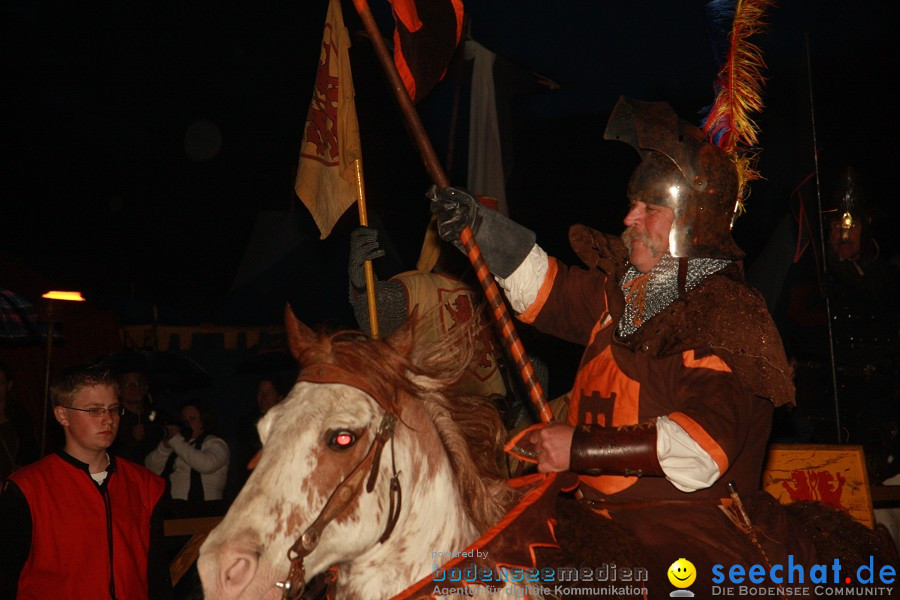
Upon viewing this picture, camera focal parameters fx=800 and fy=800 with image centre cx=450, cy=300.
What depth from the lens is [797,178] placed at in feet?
24.1

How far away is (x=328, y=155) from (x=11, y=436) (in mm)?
4313

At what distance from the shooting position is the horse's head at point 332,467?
84.7 inches

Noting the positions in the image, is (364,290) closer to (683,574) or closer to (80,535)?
(80,535)

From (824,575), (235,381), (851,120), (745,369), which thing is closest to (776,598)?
(824,575)

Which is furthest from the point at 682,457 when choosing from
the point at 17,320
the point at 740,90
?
the point at 17,320

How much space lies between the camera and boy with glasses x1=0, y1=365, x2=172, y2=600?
3895mm

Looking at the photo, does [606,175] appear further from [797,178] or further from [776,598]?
[776,598]

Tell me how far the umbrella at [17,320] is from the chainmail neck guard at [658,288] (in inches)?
239

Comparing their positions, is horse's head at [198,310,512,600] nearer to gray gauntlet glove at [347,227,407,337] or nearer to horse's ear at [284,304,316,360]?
horse's ear at [284,304,316,360]

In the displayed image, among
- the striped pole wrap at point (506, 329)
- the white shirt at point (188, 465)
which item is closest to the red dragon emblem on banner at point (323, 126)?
the striped pole wrap at point (506, 329)

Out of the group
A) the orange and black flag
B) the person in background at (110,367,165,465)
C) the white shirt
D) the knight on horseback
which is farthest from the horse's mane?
the person in background at (110,367,165,465)

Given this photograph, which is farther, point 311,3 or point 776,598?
point 311,3

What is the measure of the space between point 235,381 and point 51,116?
18.2 feet

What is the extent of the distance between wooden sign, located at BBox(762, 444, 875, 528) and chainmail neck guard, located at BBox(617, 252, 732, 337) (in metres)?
2.58
